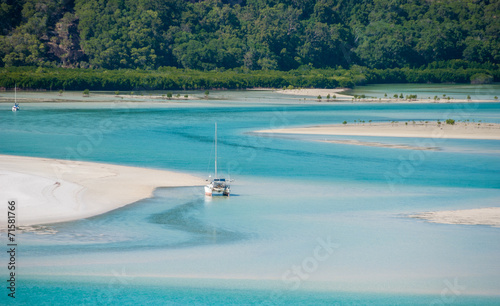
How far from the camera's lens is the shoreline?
63656 millimetres

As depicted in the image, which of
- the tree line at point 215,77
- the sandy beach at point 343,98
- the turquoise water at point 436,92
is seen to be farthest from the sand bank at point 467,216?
the tree line at point 215,77

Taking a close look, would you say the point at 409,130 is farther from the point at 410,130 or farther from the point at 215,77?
the point at 215,77

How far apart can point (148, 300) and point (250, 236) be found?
23.9 ft

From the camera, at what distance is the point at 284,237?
28406mm

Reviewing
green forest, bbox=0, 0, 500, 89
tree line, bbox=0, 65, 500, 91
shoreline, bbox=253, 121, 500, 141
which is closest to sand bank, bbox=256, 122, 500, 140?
shoreline, bbox=253, 121, 500, 141

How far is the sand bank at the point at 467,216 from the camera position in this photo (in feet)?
99.3

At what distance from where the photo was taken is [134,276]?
77.8 ft

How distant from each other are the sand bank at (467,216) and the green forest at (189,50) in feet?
349

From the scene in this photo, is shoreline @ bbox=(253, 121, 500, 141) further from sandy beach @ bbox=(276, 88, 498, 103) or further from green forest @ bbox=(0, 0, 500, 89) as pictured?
green forest @ bbox=(0, 0, 500, 89)

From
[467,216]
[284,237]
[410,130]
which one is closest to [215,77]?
A: [410,130]

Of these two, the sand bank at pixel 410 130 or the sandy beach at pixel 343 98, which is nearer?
the sand bank at pixel 410 130

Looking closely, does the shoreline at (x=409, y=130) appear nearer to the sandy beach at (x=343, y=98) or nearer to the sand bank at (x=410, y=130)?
the sand bank at (x=410, y=130)

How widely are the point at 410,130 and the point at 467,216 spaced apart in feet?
117

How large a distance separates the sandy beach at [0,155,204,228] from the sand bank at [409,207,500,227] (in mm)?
13094
